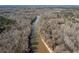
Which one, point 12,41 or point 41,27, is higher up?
point 41,27

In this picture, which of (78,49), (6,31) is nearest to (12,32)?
(6,31)

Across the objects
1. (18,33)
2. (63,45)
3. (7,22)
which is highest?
(7,22)
